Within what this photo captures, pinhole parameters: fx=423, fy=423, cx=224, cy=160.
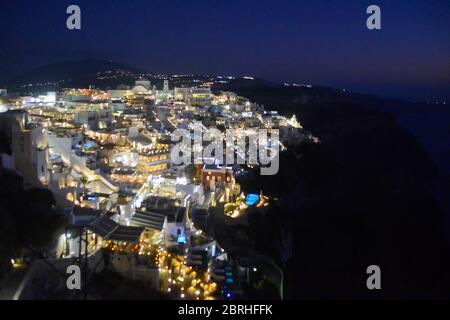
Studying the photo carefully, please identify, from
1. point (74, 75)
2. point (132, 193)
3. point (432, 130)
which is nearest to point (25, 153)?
point (132, 193)

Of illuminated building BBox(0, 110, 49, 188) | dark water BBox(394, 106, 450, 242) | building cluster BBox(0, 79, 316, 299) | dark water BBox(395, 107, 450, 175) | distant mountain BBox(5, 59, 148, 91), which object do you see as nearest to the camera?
building cluster BBox(0, 79, 316, 299)

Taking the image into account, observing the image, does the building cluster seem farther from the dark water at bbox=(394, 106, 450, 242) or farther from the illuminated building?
the dark water at bbox=(394, 106, 450, 242)

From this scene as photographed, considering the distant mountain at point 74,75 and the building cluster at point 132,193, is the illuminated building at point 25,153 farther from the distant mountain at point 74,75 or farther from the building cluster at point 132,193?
the distant mountain at point 74,75

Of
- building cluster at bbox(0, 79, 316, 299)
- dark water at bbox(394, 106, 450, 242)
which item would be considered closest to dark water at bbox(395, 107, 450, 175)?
dark water at bbox(394, 106, 450, 242)

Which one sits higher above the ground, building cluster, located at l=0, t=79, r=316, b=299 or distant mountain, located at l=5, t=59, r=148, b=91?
distant mountain, located at l=5, t=59, r=148, b=91

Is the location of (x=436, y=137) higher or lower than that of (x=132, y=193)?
lower

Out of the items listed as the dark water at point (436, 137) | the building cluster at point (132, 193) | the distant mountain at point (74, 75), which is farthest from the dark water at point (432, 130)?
the distant mountain at point (74, 75)

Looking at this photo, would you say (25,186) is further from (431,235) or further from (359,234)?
(431,235)

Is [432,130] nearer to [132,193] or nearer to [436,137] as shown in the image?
[436,137]

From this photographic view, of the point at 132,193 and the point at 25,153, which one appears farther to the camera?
the point at 132,193
